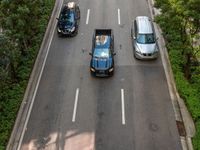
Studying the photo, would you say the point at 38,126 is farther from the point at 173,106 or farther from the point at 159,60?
the point at 159,60

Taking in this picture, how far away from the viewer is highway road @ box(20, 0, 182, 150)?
931 inches

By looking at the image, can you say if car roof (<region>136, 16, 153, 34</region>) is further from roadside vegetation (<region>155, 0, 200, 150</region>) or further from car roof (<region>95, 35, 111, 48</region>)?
car roof (<region>95, 35, 111, 48</region>)

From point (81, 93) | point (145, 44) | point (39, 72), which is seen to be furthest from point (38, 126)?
point (145, 44)

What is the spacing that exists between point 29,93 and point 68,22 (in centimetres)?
1024

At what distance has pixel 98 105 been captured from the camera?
87.6 feet

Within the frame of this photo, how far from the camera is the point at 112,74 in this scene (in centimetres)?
2961

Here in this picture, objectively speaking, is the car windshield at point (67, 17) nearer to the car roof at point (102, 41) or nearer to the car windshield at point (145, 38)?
the car roof at point (102, 41)

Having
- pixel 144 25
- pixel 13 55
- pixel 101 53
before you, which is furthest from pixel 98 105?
pixel 144 25

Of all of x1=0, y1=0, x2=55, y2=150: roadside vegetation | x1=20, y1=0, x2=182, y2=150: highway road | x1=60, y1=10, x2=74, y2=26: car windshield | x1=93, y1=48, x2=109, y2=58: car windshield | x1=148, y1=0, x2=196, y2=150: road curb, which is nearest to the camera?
x1=148, y1=0, x2=196, y2=150: road curb

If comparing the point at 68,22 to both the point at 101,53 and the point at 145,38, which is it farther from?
the point at 145,38

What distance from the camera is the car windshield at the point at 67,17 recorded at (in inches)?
1394

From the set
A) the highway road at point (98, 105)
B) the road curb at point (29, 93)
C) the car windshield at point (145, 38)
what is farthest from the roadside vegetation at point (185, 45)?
the road curb at point (29, 93)

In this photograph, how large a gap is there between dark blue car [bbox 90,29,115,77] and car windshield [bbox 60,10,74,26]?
16.2 feet

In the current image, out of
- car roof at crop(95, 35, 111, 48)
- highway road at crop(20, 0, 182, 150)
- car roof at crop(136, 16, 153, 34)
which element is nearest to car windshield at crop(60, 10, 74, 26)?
highway road at crop(20, 0, 182, 150)
